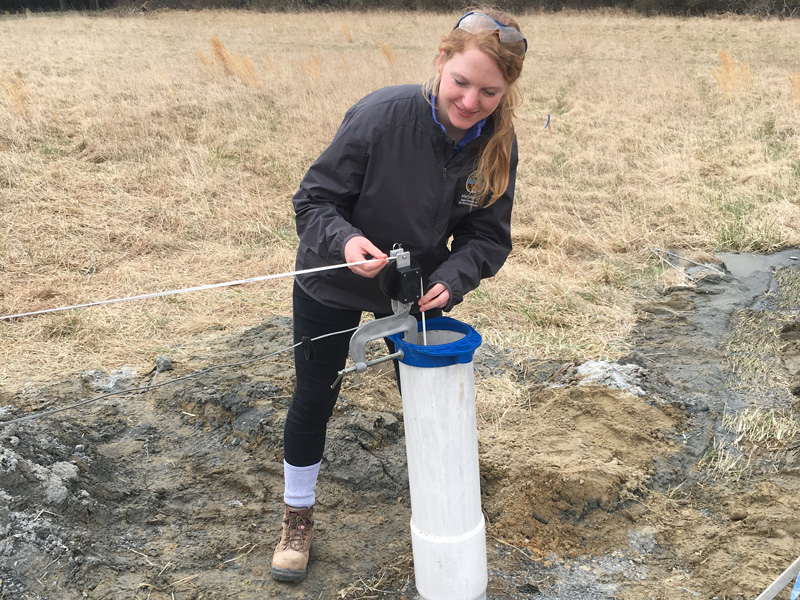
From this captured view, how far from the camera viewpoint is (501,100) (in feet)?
6.09

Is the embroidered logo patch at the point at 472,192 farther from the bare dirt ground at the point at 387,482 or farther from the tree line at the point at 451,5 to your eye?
the tree line at the point at 451,5

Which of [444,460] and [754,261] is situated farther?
[754,261]

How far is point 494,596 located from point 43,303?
3432 millimetres

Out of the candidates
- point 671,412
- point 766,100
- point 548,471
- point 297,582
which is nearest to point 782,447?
point 671,412

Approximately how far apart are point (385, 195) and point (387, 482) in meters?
1.33

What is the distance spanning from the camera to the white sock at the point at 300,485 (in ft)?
7.29

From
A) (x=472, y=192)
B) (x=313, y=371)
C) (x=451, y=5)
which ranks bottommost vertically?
(x=313, y=371)

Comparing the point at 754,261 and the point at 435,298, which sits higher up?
the point at 435,298

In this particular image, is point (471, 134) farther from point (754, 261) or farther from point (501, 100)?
point (754, 261)

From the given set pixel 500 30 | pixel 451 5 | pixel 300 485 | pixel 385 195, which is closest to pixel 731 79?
pixel 500 30

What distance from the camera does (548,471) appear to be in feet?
8.91

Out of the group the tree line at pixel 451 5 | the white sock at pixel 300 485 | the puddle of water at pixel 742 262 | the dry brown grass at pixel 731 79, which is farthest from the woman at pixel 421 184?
the tree line at pixel 451 5

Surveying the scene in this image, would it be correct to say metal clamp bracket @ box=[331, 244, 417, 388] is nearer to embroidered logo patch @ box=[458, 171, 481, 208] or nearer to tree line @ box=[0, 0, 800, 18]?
embroidered logo patch @ box=[458, 171, 481, 208]

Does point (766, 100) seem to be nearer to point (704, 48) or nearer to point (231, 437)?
point (704, 48)
